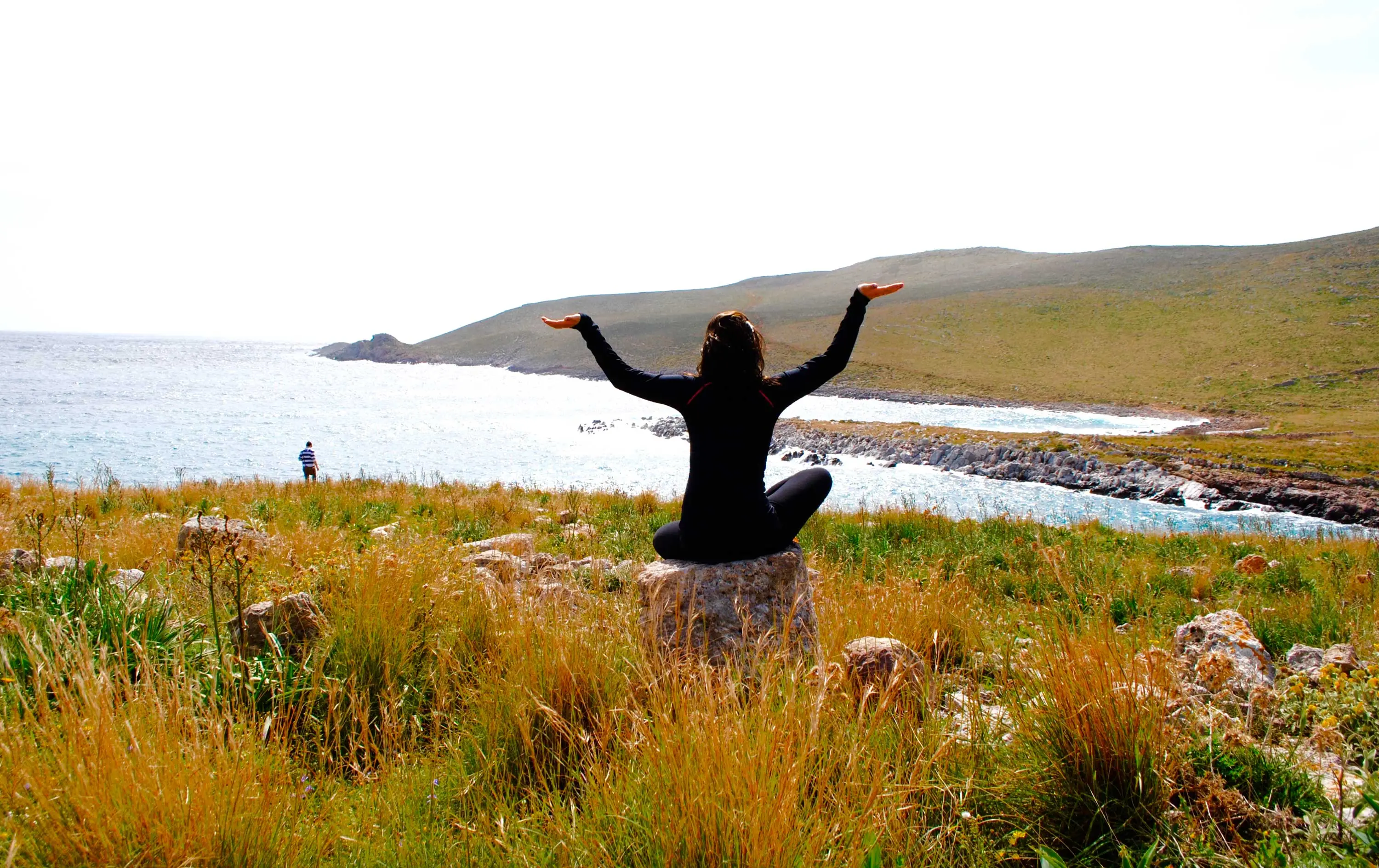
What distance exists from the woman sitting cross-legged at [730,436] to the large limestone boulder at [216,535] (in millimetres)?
1986

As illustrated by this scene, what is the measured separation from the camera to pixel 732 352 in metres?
3.50

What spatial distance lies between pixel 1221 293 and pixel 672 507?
91640mm

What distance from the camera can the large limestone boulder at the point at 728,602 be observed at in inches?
126

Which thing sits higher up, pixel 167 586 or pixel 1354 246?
pixel 1354 246

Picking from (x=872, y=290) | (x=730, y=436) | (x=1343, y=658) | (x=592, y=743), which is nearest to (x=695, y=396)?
(x=730, y=436)

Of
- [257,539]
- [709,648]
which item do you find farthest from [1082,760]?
[257,539]

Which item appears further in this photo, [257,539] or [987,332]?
[987,332]

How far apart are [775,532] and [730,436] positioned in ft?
1.83

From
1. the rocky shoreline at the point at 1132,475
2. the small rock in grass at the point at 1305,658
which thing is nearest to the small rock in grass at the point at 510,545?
the small rock in grass at the point at 1305,658

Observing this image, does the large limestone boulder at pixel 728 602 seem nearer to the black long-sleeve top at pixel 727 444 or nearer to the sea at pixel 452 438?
the black long-sleeve top at pixel 727 444

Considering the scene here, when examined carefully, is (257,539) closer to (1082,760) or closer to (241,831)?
(241,831)

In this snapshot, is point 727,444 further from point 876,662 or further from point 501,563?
point 501,563

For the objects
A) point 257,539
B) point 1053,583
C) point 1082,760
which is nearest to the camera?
point 1082,760

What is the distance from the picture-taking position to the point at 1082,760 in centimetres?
211
